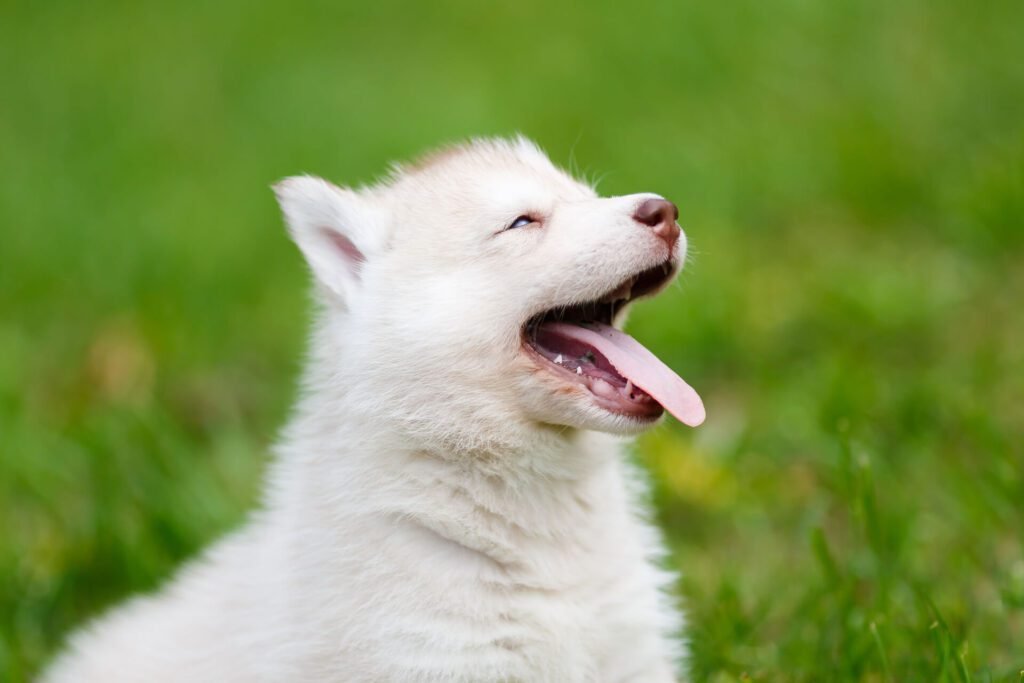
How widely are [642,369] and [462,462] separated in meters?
0.51

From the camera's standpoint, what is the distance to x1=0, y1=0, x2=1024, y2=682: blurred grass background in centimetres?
391

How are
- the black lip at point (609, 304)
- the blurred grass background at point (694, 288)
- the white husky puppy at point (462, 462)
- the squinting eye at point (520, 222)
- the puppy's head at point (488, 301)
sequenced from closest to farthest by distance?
the white husky puppy at point (462, 462), the puppy's head at point (488, 301), the black lip at point (609, 304), the squinting eye at point (520, 222), the blurred grass background at point (694, 288)

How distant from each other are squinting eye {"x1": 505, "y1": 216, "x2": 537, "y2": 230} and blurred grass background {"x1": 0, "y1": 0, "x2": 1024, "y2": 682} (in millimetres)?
1247

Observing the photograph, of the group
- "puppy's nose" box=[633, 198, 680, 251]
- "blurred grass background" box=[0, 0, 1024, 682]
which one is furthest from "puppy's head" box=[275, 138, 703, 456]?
"blurred grass background" box=[0, 0, 1024, 682]

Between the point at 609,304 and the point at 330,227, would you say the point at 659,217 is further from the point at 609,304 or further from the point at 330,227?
the point at 330,227

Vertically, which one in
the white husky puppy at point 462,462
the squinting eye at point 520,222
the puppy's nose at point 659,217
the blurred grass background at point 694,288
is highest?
the puppy's nose at point 659,217

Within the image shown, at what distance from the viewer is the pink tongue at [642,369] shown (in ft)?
9.98

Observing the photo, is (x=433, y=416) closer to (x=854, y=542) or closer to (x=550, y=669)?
(x=550, y=669)

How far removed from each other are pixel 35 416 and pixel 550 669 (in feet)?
11.0

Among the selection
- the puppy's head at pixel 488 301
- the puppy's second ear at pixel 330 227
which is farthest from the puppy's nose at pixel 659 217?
the puppy's second ear at pixel 330 227

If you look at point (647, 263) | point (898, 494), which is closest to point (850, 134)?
point (898, 494)

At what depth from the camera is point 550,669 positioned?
2.93 m

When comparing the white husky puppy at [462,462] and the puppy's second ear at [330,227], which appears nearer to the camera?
the white husky puppy at [462,462]

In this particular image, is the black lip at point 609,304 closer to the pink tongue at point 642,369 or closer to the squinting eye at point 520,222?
the pink tongue at point 642,369
